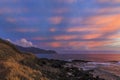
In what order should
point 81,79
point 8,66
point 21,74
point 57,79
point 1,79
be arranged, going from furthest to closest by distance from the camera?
point 81,79 < point 57,79 < point 8,66 < point 21,74 < point 1,79

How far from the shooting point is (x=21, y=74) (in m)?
16.5

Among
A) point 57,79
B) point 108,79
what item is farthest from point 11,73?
point 108,79

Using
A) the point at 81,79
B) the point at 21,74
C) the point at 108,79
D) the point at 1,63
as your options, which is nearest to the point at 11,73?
the point at 21,74

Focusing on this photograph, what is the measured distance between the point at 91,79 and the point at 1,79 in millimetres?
16835

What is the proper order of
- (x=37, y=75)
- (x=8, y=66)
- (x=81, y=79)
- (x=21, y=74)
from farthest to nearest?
(x=81, y=79), (x=37, y=75), (x=8, y=66), (x=21, y=74)

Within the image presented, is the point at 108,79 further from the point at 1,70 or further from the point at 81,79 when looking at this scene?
the point at 1,70

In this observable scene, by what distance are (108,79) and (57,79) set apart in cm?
1279

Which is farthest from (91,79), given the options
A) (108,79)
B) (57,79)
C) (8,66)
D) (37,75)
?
(8,66)

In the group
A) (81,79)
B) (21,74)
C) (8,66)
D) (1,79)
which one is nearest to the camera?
(1,79)

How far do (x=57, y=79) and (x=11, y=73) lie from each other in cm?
849

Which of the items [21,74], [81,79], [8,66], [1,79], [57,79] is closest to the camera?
[1,79]

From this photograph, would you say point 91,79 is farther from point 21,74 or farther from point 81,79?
point 21,74

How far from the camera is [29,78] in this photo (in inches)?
653

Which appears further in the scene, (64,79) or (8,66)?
(64,79)
